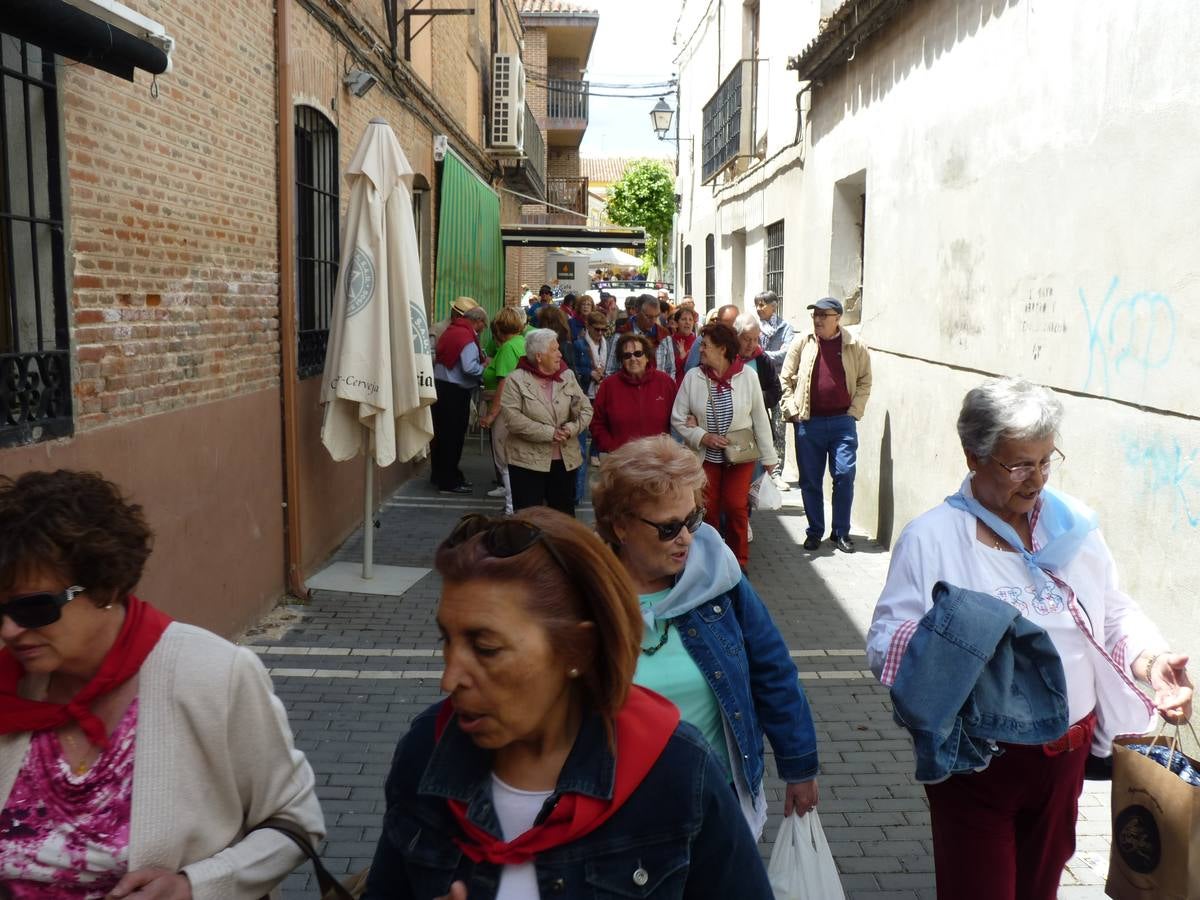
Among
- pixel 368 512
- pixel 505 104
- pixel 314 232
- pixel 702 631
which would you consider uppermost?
pixel 505 104

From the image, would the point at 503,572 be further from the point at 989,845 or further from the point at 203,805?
the point at 989,845

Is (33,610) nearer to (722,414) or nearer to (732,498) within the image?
(722,414)

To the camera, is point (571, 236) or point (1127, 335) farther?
point (571, 236)

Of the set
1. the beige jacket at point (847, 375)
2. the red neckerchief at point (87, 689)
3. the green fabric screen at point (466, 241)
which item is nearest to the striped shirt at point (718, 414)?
the beige jacket at point (847, 375)

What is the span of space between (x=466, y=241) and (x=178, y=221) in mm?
11056

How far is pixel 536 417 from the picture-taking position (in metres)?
8.16

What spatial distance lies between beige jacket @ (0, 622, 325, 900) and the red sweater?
5.60 metres

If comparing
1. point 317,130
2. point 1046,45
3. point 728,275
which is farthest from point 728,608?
point 728,275

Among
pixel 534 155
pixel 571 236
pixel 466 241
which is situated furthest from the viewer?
pixel 534 155

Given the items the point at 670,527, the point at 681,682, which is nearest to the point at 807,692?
the point at 670,527

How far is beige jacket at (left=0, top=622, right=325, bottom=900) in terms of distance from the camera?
2.23 m

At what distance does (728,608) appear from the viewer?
2.88m

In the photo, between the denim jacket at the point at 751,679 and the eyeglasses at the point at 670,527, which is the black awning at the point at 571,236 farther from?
the denim jacket at the point at 751,679

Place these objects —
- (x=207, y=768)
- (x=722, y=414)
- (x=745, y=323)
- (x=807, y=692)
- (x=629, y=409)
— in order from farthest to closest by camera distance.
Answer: (x=745, y=323), (x=629, y=409), (x=722, y=414), (x=807, y=692), (x=207, y=768)
